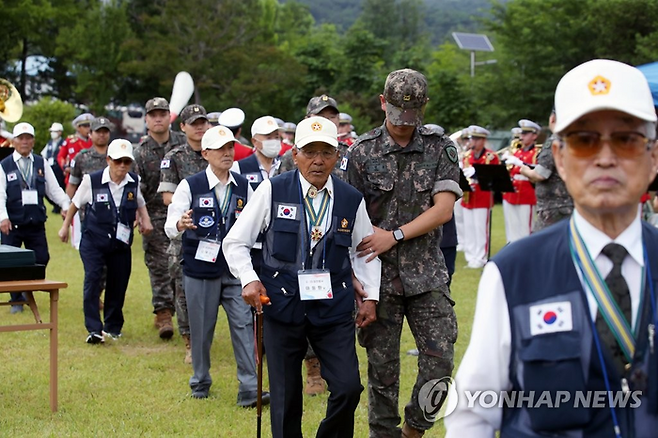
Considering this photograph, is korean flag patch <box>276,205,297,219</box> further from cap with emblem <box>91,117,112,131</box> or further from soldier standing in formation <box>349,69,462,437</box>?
cap with emblem <box>91,117,112,131</box>

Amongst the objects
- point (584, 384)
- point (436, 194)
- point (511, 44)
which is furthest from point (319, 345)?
point (511, 44)

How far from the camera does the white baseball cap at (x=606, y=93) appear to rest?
2457 millimetres

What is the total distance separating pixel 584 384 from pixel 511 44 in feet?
114

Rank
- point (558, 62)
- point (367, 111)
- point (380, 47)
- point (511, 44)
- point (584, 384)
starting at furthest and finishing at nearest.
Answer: point (380, 47) → point (367, 111) → point (511, 44) → point (558, 62) → point (584, 384)

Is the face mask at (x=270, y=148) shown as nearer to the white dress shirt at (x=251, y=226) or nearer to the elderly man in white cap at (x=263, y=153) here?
the elderly man in white cap at (x=263, y=153)

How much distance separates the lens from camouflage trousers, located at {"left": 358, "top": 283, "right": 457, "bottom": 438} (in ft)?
19.5

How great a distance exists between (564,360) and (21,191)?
1025 centimetres

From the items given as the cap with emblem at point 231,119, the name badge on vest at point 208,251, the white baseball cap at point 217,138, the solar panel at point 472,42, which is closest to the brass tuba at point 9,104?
the cap with emblem at point 231,119

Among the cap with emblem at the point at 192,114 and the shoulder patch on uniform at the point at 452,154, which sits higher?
the cap with emblem at the point at 192,114

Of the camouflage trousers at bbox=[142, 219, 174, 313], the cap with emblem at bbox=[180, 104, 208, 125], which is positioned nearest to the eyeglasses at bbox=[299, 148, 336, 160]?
the cap with emblem at bbox=[180, 104, 208, 125]

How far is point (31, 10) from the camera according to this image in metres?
52.1

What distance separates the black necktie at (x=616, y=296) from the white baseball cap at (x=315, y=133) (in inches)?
125

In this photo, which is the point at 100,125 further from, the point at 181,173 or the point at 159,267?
the point at 181,173

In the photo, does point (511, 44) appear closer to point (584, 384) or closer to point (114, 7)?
point (114, 7)
